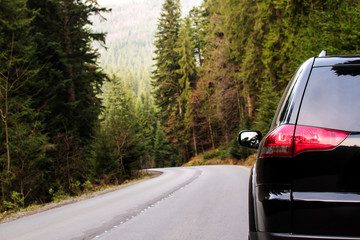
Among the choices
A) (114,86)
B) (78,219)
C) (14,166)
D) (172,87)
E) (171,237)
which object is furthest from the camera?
(114,86)

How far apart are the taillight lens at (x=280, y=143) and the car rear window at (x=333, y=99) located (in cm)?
11

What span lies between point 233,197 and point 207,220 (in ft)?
10.6

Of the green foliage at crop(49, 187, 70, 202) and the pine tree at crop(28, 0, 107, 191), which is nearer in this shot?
the green foliage at crop(49, 187, 70, 202)

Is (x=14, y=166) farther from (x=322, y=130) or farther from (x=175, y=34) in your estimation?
(x=175, y=34)

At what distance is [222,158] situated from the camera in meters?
38.3

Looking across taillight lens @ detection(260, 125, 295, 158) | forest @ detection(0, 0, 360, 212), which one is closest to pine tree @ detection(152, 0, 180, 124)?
forest @ detection(0, 0, 360, 212)

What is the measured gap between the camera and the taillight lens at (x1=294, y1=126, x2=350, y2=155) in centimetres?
196

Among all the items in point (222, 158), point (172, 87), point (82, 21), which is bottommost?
point (222, 158)

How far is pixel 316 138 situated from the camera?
2010 millimetres

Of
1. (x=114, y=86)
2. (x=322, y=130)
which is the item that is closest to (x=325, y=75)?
(x=322, y=130)

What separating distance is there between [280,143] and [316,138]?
23 centimetres

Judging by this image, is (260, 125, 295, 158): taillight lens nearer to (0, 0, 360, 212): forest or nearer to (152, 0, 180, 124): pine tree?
(0, 0, 360, 212): forest

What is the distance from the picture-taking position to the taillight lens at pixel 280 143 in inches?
82.4

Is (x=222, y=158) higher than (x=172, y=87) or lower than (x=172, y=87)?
lower
